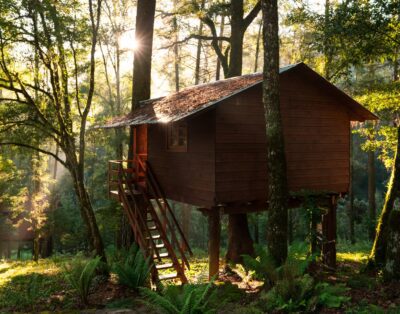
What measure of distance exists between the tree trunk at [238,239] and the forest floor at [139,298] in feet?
5.83

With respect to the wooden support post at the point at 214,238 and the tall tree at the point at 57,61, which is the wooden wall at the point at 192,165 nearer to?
the wooden support post at the point at 214,238

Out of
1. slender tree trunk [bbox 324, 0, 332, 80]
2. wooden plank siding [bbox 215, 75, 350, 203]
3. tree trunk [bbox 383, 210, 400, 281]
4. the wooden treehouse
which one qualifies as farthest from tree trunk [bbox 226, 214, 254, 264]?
tree trunk [bbox 383, 210, 400, 281]

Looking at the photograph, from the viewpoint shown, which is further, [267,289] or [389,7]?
[389,7]

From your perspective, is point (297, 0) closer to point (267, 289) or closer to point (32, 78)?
point (32, 78)

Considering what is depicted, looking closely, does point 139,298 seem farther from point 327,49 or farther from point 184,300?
point 327,49

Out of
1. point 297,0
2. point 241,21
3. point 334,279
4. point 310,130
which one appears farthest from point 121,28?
point 334,279

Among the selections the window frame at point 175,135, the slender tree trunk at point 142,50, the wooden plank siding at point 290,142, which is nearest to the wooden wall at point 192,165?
the window frame at point 175,135

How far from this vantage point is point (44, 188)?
30.5 m

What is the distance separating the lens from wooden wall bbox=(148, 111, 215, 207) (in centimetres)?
1259

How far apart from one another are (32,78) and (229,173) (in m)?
9.59

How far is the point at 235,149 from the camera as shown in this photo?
1276 cm

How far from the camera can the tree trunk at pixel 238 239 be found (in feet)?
56.4

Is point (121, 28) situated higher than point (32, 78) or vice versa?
point (121, 28)

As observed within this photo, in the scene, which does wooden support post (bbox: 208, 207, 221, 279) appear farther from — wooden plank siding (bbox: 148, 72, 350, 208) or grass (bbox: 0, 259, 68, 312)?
grass (bbox: 0, 259, 68, 312)
